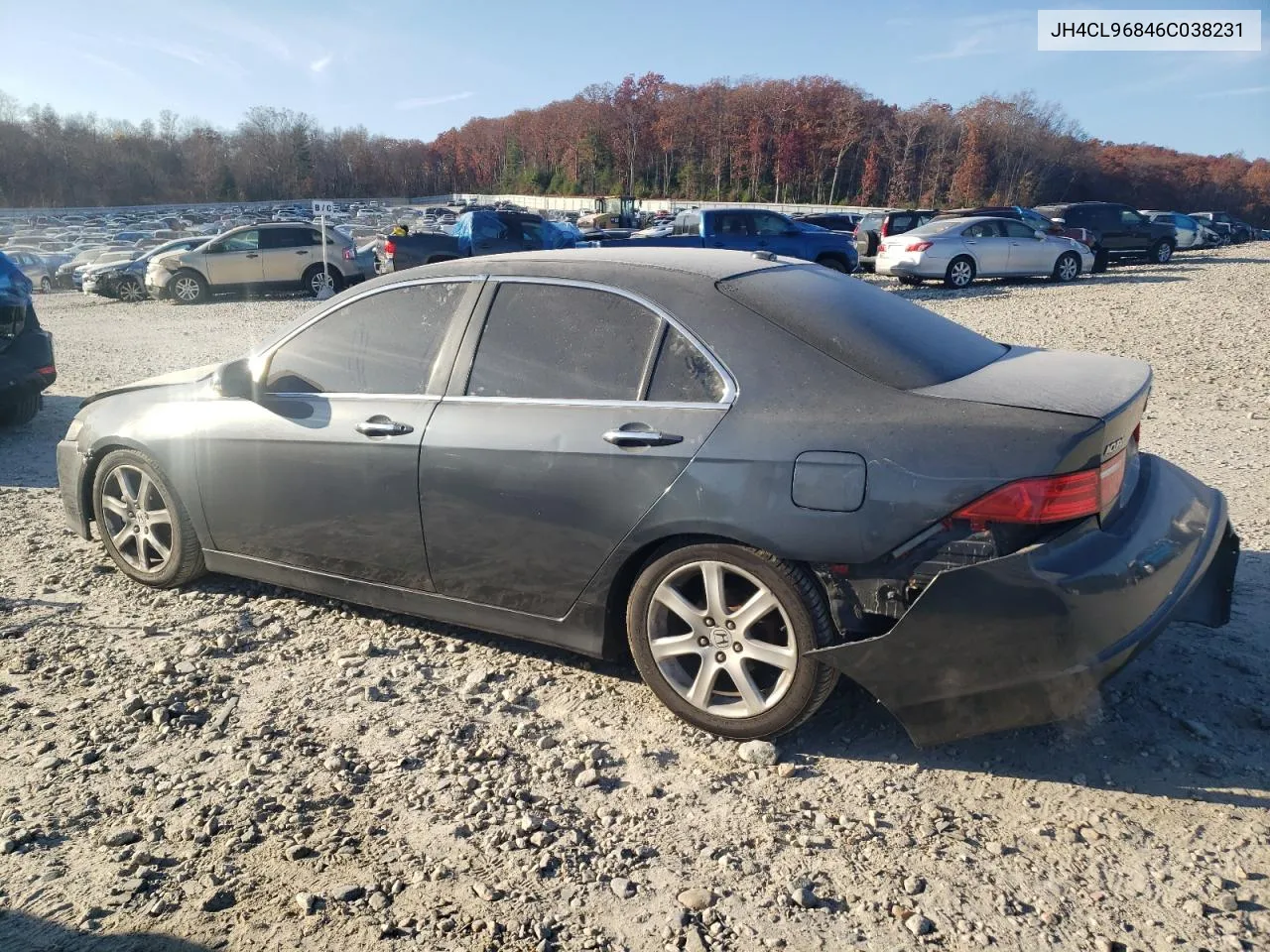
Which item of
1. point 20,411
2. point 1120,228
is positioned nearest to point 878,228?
point 1120,228

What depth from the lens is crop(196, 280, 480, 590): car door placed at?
3734 millimetres

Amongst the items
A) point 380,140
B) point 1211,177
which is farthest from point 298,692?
point 380,140

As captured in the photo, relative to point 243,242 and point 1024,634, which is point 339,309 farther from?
point 243,242

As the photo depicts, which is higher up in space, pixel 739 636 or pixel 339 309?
pixel 339 309

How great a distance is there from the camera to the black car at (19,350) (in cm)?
750

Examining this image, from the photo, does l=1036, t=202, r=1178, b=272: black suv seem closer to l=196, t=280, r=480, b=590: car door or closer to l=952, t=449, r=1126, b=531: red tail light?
l=196, t=280, r=480, b=590: car door

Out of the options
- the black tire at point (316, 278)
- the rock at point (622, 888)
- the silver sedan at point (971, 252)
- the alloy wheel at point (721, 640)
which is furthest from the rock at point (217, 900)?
the black tire at point (316, 278)

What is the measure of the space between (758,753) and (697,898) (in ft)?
2.43

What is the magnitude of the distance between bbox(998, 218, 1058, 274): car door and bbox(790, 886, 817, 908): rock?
19752mm

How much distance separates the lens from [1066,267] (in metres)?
20.7

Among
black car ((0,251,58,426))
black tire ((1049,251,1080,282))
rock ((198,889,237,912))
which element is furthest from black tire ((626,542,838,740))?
black tire ((1049,251,1080,282))

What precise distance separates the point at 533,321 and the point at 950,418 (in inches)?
63.1

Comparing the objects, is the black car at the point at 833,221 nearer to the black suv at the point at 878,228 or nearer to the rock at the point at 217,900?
the black suv at the point at 878,228

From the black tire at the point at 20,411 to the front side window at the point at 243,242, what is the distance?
1460 centimetres
